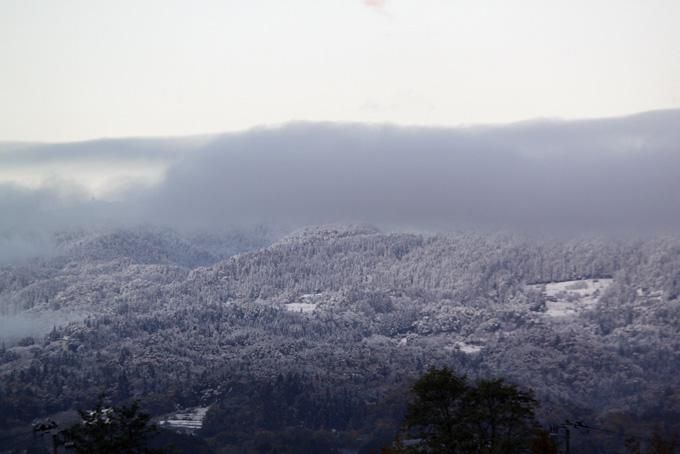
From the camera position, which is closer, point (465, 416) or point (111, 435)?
point (111, 435)

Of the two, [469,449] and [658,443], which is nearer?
[469,449]

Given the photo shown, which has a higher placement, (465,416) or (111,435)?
(111,435)

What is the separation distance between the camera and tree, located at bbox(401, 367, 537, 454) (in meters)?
103

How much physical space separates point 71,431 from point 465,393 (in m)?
37.6

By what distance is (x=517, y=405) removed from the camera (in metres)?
109

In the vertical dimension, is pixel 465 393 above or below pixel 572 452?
above

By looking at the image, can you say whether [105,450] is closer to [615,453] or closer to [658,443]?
[658,443]

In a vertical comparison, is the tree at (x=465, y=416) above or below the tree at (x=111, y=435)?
below

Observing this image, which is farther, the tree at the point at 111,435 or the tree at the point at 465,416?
the tree at the point at 465,416

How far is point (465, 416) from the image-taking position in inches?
4208

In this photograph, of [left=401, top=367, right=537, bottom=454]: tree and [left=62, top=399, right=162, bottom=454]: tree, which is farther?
[left=401, top=367, right=537, bottom=454]: tree

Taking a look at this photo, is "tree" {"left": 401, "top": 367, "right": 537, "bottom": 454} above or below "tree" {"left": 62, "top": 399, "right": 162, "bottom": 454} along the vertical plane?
below

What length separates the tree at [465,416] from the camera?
4043 inches

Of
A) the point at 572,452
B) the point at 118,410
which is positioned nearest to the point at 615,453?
the point at 572,452
